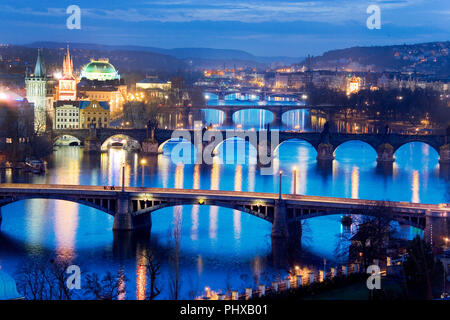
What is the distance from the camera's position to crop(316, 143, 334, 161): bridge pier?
37.5 metres

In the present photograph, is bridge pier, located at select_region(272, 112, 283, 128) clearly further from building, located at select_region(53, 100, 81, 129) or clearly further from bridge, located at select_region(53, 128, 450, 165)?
bridge, located at select_region(53, 128, 450, 165)

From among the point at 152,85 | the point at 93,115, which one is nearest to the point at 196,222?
the point at 93,115

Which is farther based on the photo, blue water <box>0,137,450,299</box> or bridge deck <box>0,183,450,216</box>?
bridge deck <box>0,183,450,216</box>

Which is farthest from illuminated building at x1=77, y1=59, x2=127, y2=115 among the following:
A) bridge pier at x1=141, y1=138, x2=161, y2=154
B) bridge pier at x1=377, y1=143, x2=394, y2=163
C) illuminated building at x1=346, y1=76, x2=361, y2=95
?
illuminated building at x1=346, y1=76, x2=361, y2=95

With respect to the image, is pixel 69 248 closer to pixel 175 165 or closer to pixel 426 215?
pixel 426 215

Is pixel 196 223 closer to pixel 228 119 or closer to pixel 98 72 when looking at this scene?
pixel 228 119

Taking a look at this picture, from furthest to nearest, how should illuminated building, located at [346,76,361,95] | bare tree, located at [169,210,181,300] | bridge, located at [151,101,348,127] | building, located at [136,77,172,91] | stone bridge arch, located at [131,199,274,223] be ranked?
illuminated building, located at [346,76,361,95] < building, located at [136,77,172,91] < bridge, located at [151,101,348,127] < stone bridge arch, located at [131,199,274,223] < bare tree, located at [169,210,181,300]

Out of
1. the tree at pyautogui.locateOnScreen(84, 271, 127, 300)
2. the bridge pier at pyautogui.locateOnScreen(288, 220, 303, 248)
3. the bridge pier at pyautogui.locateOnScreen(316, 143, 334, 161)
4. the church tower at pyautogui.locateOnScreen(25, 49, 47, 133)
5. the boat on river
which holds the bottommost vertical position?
the tree at pyautogui.locateOnScreen(84, 271, 127, 300)

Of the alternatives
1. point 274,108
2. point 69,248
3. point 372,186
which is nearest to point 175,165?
point 372,186

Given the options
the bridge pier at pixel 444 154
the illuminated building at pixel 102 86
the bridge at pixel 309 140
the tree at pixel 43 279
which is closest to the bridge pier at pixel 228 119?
the illuminated building at pixel 102 86

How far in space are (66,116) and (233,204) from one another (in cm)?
2504

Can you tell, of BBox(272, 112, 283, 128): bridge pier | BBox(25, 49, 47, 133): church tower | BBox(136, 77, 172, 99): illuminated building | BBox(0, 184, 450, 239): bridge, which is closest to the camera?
BBox(0, 184, 450, 239): bridge

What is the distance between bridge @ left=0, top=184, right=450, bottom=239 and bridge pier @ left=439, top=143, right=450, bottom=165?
17.2 metres

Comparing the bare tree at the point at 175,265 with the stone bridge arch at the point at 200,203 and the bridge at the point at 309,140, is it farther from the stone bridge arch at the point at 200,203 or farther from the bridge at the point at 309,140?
the bridge at the point at 309,140
